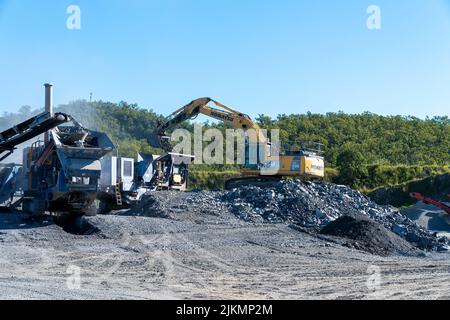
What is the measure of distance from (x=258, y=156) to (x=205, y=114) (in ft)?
10.0

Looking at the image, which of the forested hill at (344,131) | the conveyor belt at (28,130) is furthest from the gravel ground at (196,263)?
the forested hill at (344,131)

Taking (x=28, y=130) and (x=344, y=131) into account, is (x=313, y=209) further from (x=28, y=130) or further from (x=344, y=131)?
(x=344, y=131)

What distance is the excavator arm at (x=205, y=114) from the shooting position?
26328 millimetres

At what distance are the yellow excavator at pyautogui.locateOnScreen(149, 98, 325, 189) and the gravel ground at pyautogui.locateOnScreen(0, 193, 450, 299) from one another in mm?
5934

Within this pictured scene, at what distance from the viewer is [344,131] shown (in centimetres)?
5466

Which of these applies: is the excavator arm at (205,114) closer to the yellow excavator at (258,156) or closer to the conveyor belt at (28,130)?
the yellow excavator at (258,156)

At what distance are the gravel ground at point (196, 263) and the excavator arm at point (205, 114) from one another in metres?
7.16

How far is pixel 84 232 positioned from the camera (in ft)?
54.3

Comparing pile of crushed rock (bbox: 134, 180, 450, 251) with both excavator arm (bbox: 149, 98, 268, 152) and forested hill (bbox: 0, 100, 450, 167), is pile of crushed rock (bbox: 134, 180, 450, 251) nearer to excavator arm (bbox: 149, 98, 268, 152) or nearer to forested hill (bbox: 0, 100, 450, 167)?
excavator arm (bbox: 149, 98, 268, 152)

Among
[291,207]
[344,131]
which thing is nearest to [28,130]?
[291,207]

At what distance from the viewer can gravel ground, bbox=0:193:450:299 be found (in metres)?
9.80

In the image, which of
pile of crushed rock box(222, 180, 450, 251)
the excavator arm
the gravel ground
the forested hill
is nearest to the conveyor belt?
the gravel ground
